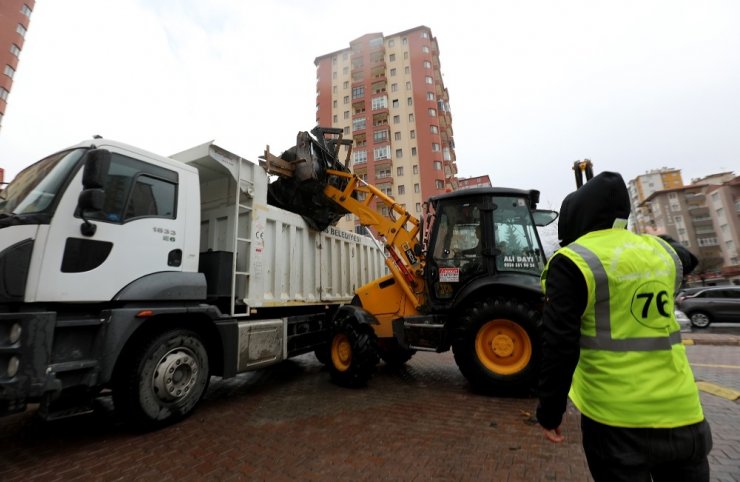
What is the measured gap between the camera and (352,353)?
5047 millimetres

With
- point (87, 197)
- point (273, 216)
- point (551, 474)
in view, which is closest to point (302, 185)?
point (273, 216)

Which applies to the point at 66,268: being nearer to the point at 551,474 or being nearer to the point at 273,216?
the point at 273,216

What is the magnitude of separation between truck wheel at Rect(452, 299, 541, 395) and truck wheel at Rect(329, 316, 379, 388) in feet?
4.09

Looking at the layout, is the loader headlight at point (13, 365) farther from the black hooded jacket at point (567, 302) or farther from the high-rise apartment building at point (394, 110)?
the high-rise apartment building at point (394, 110)

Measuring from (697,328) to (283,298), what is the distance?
1488 centimetres

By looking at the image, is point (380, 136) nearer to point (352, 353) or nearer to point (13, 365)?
point (352, 353)

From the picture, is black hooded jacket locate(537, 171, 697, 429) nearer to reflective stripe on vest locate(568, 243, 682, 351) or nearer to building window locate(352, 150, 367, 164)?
reflective stripe on vest locate(568, 243, 682, 351)

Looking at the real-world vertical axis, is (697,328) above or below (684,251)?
below

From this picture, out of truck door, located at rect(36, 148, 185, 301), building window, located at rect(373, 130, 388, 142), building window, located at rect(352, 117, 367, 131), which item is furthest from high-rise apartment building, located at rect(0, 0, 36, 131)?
truck door, located at rect(36, 148, 185, 301)

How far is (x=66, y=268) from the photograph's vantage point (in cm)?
303

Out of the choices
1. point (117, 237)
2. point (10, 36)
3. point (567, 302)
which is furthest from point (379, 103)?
point (567, 302)

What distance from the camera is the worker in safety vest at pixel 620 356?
1.27 m

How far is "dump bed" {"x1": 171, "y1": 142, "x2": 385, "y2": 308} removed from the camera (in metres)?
4.66

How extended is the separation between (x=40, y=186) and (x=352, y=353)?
4007 mm
